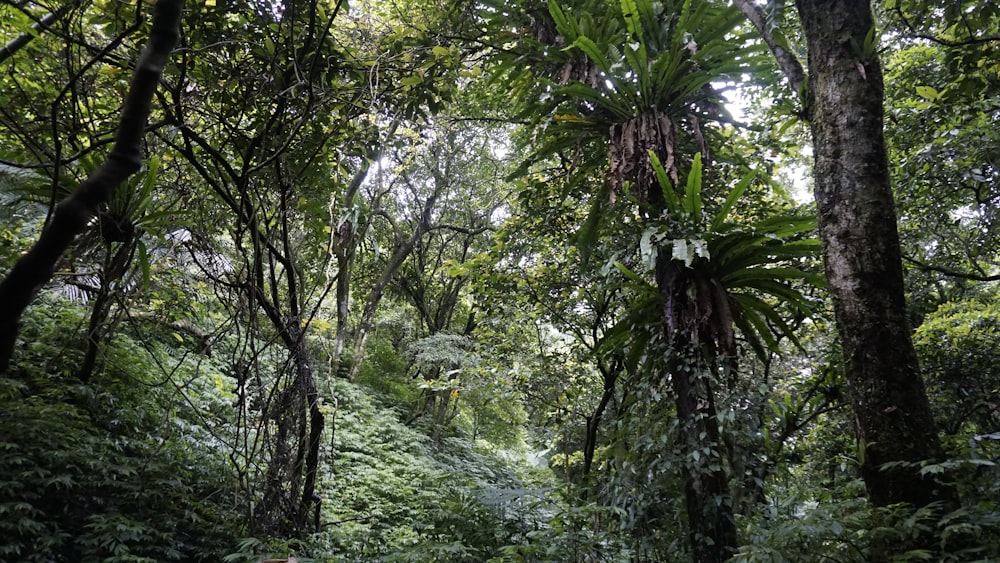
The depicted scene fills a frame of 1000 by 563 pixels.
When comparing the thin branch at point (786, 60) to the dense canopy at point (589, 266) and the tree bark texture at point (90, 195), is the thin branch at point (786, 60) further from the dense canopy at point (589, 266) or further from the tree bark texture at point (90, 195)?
the tree bark texture at point (90, 195)

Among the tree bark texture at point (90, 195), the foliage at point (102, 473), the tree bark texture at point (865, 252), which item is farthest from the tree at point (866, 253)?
the foliage at point (102, 473)

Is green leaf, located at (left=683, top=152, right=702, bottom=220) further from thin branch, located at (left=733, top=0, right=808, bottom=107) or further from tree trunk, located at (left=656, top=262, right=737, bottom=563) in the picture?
thin branch, located at (left=733, top=0, right=808, bottom=107)

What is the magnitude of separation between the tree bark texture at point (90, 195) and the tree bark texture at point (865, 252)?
1826 millimetres

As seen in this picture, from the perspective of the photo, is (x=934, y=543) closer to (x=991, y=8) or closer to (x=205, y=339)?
(x=991, y=8)

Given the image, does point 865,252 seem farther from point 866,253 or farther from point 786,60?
point 786,60

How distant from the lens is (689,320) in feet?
7.72

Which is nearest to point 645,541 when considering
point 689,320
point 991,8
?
point 689,320

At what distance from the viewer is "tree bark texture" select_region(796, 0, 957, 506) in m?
1.43

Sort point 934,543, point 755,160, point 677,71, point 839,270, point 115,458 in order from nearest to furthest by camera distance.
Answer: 1. point 934,543
2. point 839,270
3. point 677,71
4. point 115,458
5. point 755,160

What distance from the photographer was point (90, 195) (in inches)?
16.9

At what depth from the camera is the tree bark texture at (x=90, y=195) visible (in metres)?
0.39

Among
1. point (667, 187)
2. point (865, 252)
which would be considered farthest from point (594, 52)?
point (865, 252)

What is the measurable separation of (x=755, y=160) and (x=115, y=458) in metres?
4.44

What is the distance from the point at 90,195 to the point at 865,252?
1.90 metres
